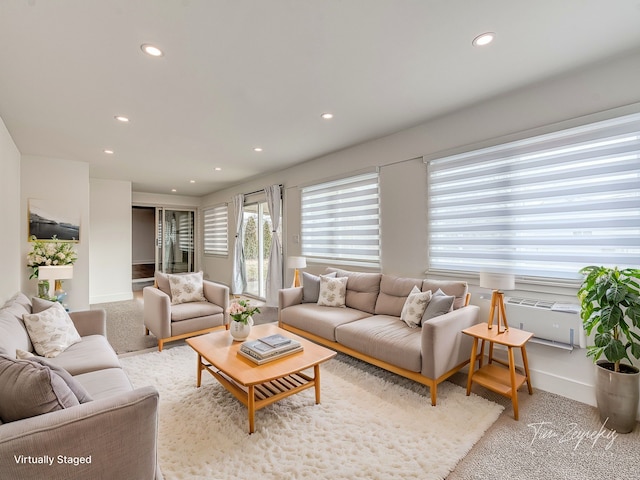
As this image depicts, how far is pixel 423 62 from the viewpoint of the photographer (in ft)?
7.55

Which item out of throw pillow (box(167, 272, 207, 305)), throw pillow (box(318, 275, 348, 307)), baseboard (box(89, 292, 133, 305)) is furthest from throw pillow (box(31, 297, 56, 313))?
baseboard (box(89, 292, 133, 305))

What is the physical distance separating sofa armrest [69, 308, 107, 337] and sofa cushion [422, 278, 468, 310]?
3.25m

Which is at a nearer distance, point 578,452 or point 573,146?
point 578,452

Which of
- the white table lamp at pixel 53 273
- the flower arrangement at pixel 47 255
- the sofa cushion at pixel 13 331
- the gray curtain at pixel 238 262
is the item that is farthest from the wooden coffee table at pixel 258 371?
the gray curtain at pixel 238 262

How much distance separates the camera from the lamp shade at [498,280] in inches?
97.9

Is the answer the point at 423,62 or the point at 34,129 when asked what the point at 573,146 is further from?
the point at 34,129

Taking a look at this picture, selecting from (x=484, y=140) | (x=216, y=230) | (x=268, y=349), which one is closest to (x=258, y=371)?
(x=268, y=349)

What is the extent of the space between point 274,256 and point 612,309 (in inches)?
183

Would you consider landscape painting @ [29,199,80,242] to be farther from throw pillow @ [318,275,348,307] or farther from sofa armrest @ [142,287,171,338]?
throw pillow @ [318,275,348,307]

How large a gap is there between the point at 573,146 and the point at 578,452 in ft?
7.43

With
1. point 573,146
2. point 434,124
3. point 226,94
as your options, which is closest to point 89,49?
point 226,94

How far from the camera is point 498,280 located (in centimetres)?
251

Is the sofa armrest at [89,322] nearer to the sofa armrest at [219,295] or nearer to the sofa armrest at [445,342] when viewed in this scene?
the sofa armrest at [219,295]

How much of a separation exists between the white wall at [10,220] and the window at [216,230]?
152 inches
